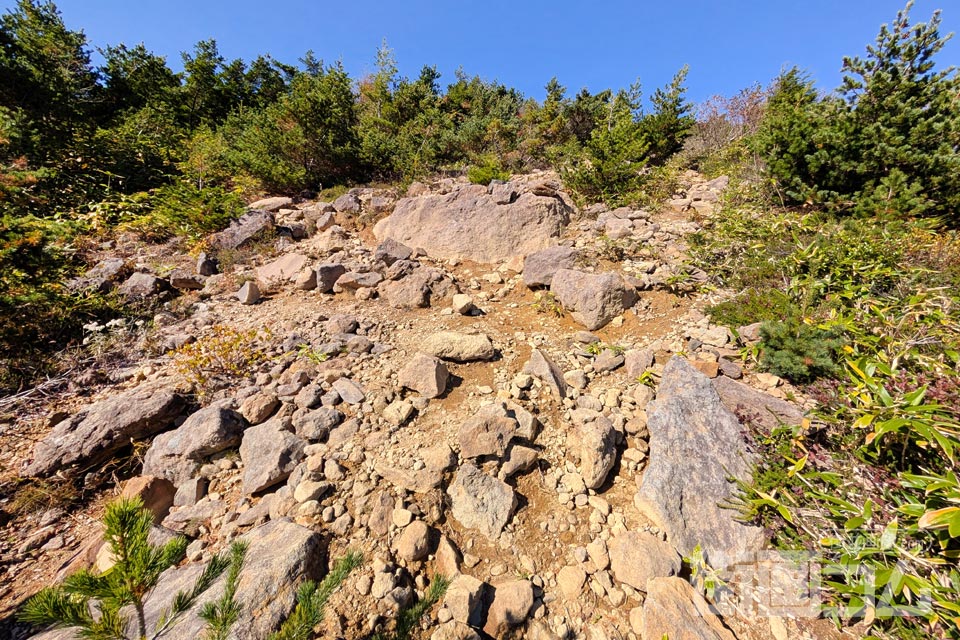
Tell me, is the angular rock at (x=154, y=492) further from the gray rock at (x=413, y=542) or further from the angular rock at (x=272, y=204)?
the angular rock at (x=272, y=204)

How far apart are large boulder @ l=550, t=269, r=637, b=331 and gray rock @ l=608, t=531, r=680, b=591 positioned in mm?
2464

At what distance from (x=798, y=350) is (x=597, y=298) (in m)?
1.94

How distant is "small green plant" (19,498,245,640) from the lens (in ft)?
3.54

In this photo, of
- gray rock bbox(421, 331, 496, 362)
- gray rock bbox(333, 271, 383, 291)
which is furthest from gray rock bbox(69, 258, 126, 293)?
gray rock bbox(421, 331, 496, 362)

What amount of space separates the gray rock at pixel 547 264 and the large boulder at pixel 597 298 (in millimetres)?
513

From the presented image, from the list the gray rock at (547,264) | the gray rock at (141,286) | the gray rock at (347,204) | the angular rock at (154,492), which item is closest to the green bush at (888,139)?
the gray rock at (547,264)

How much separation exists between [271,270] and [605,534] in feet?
20.3

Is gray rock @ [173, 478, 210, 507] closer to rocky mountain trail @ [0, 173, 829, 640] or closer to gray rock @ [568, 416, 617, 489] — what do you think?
rocky mountain trail @ [0, 173, 829, 640]

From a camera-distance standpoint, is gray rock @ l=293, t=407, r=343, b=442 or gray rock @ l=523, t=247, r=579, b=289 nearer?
gray rock @ l=293, t=407, r=343, b=442

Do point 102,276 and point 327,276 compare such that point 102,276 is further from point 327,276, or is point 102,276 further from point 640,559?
point 640,559

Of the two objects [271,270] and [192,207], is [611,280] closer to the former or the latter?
[271,270]

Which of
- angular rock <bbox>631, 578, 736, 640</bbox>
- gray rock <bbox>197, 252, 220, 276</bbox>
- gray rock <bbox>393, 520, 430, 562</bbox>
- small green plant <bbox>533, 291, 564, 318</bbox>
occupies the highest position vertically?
gray rock <bbox>197, 252, 220, 276</bbox>

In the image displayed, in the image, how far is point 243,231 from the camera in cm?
685

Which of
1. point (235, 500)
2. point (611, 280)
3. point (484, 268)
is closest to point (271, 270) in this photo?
point (484, 268)
